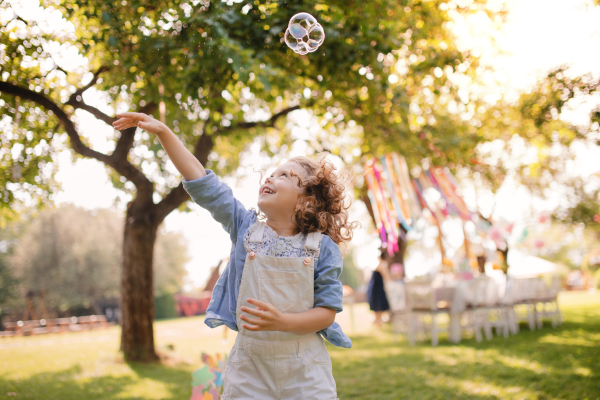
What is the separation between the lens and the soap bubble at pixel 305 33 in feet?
10.1

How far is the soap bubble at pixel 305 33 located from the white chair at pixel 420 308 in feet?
17.5

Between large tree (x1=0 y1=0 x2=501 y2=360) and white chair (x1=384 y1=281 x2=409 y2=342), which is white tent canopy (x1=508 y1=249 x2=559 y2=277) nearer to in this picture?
white chair (x1=384 y1=281 x2=409 y2=342)

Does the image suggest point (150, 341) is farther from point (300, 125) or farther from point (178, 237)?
point (178, 237)

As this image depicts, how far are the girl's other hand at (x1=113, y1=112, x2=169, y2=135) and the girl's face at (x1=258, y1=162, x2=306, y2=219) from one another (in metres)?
0.46

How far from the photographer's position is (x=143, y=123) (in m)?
1.56

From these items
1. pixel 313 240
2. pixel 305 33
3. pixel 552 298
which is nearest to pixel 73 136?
pixel 305 33

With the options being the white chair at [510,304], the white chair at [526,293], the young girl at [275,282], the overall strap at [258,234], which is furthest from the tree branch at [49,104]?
the white chair at [526,293]

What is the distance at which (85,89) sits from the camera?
557 centimetres

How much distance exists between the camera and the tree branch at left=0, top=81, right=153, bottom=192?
4926 millimetres

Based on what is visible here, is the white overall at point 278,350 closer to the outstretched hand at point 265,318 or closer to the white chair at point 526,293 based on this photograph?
the outstretched hand at point 265,318

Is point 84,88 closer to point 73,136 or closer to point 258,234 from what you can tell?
point 73,136

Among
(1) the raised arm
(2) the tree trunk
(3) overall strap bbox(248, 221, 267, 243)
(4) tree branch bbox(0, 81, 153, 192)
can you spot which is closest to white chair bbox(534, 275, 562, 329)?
(2) the tree trunk

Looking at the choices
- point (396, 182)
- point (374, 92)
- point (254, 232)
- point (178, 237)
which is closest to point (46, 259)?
point (178, 237)

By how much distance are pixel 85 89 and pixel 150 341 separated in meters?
3.73
